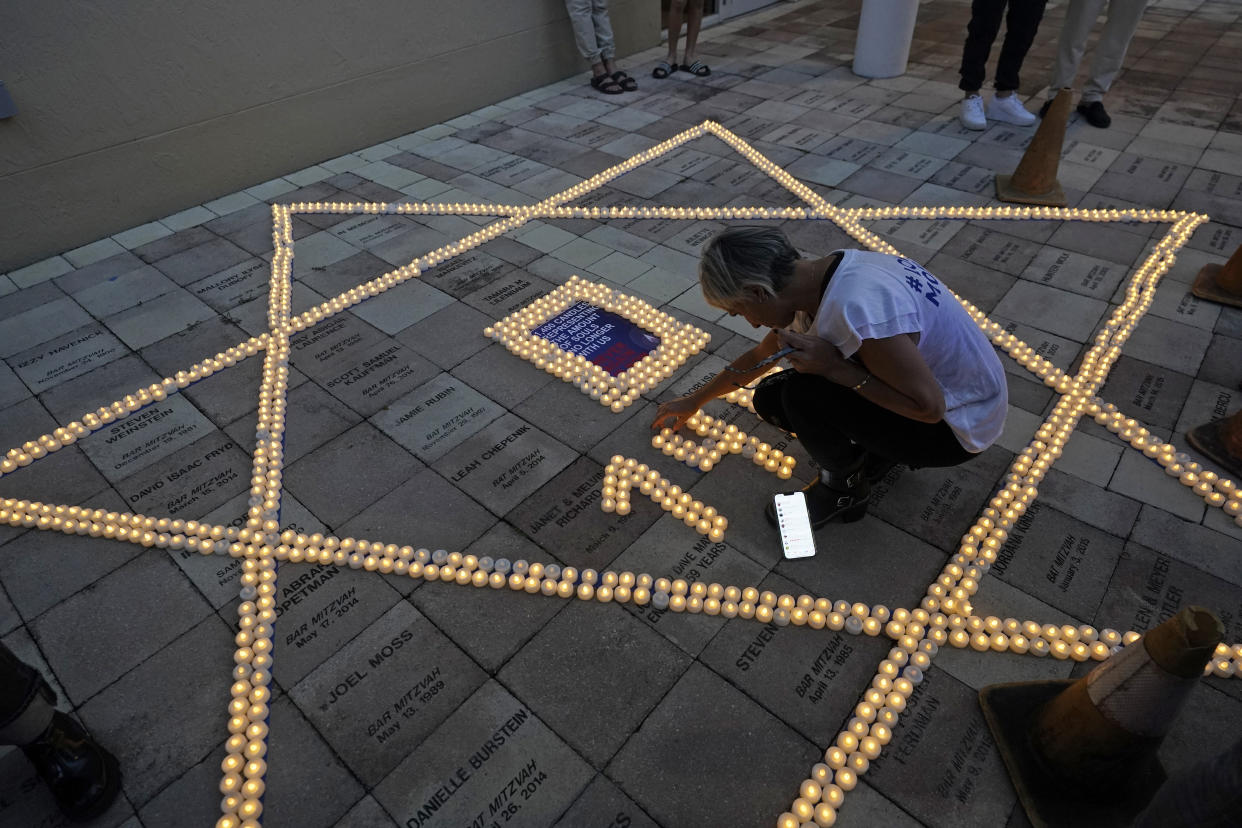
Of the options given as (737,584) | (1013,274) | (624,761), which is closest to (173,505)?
(624,761)

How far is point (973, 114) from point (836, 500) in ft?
22.4

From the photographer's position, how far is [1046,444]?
4.30m

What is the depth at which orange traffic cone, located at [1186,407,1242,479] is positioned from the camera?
4039 mm

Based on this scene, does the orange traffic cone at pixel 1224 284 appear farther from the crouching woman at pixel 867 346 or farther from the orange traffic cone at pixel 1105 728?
the orange traffic cone at pixel 1105 728

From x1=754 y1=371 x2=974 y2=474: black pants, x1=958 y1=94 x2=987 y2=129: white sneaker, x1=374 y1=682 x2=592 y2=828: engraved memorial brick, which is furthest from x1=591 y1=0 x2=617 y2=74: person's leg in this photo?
x1=374 y1=682 x2=592 y2=828: engraved memorial brick

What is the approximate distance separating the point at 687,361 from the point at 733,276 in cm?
218

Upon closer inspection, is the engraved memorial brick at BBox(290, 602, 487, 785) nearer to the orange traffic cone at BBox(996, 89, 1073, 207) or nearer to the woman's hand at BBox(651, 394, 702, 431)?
the woman's hand at BBox(651, 394, 702, 431)

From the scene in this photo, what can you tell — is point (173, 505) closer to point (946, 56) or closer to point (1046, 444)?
point (1046, 444)

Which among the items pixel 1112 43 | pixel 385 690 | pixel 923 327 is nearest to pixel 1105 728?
pixel 923 327

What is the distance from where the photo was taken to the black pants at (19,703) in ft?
8.28

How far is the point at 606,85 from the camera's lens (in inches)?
387

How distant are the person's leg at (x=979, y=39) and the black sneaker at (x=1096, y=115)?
A: 4.22 feet

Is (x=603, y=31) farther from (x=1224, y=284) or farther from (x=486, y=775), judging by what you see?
(x=486, y=775)

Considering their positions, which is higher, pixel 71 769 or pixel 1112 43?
pixel 1112 43
